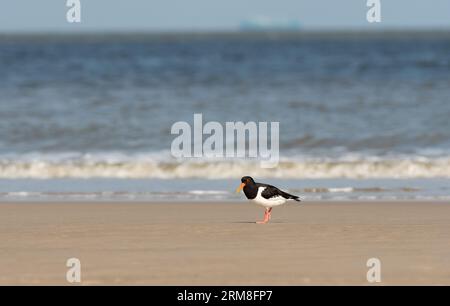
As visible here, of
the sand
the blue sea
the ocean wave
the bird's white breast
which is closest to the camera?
the sand

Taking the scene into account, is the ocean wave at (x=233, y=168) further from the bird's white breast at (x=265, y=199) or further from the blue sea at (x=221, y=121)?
the bird's white breast at (x=265, y=199)

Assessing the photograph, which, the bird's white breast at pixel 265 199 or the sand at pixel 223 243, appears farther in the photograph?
the bird's white breast at pixel 265 199

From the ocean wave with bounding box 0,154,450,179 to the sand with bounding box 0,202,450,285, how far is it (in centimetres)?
375

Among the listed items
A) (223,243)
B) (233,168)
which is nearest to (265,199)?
(223,243)

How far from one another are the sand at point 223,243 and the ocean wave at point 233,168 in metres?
3.75

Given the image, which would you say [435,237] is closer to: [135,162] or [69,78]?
[135,162]

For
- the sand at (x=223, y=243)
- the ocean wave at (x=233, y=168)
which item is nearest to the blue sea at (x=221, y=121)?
the ocean wave at (x=233, y=168)

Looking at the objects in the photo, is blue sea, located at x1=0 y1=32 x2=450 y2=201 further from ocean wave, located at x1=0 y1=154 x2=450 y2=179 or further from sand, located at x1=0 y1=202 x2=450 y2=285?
sand, located at x1=0 y1=202 x2=450 y2=285

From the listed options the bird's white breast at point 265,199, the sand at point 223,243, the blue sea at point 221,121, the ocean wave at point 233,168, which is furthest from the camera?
the ocean wave at point 233,168

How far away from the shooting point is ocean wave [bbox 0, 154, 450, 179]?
15.8 meters

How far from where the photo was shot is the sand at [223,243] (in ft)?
24.9

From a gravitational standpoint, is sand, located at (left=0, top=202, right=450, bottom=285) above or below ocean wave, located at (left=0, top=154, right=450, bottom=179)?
below

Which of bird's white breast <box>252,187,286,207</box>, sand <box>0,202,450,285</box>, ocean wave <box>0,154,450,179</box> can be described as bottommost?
sand <box>0,202,450,285</box>

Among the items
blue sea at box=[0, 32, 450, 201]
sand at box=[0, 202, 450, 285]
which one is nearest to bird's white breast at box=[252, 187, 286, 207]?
sand at box=[0, 202, 450, 285]
